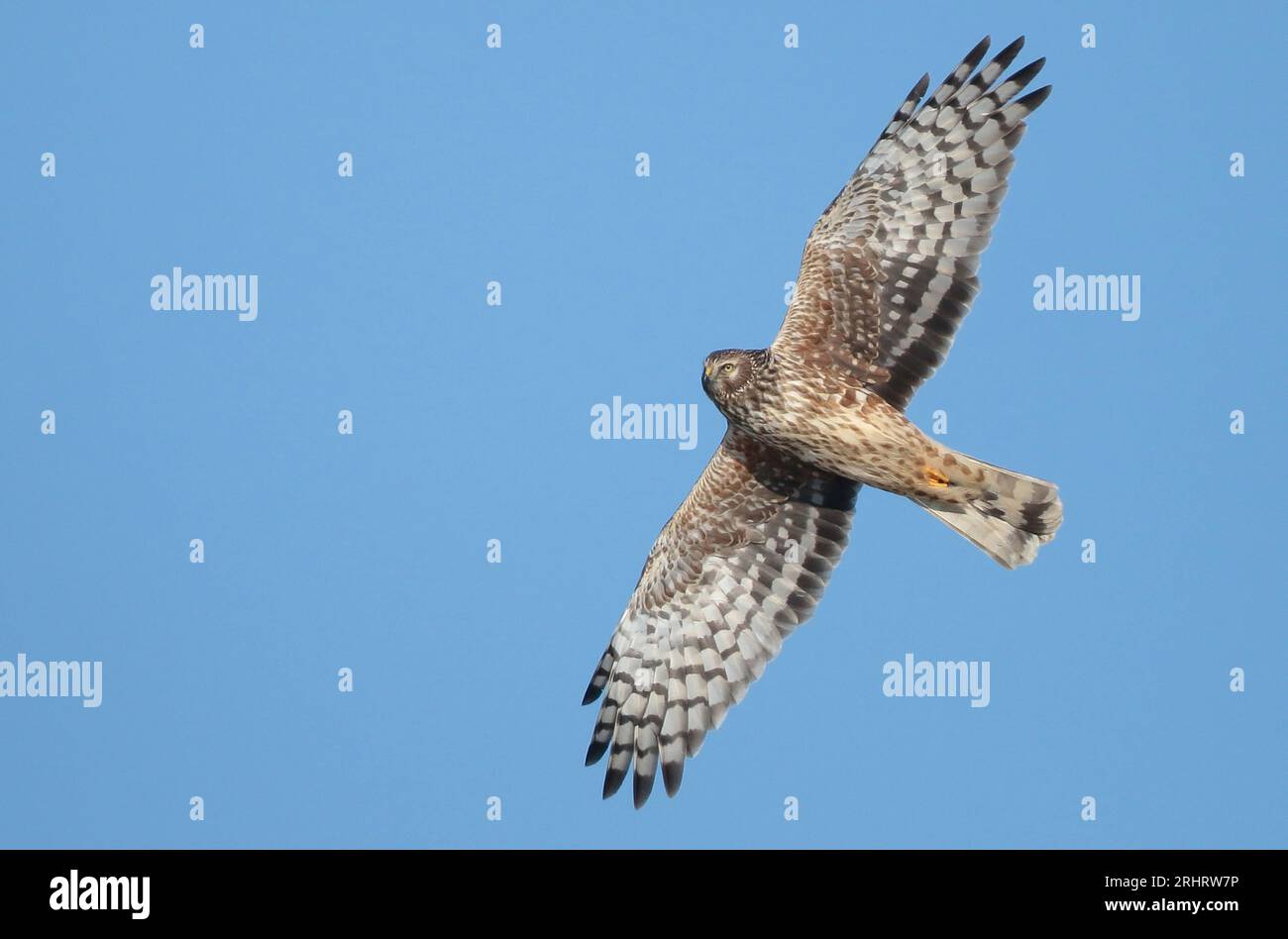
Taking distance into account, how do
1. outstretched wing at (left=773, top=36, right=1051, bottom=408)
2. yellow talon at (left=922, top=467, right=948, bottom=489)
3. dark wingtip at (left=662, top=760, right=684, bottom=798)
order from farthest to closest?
dark wingtip at (left=662, top=760, right=684, bottom=798), outstretched wing at (left=773, top=36, right=1051, bottom=408), yellow talon at (left=922, top=467, right=948, bottom=489)

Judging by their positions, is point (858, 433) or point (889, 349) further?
point (889, 349)

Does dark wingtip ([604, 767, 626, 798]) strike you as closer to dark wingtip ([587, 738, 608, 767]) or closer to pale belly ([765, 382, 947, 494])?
dark wingtip ([587, 738, 608, 767])

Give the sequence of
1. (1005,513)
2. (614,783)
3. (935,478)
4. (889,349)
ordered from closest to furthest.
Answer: (935,478) → (1005,513) → (889,349) → (614,783)

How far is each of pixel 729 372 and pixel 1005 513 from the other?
1757 millimetres

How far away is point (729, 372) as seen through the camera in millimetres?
9992

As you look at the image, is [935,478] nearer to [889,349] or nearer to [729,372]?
[889,349]

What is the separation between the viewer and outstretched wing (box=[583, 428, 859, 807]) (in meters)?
11.0

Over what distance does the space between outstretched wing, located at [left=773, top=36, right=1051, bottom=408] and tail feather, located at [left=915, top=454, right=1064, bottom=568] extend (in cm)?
69

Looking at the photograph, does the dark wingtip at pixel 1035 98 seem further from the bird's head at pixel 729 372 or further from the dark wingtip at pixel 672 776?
the dark wingtip at pixel 672 776

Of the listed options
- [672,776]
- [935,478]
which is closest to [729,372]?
[935,478]

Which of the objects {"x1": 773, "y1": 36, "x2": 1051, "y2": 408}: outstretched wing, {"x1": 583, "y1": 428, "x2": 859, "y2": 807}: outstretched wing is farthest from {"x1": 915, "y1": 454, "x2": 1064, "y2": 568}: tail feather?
{"x1": 583, "y1": 428, "x2": 859, "y2": 807}: outstretched wing

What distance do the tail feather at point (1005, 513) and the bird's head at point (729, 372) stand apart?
1.23 metres

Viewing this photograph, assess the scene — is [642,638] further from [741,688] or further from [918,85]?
[918,85]

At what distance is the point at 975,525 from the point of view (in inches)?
399
